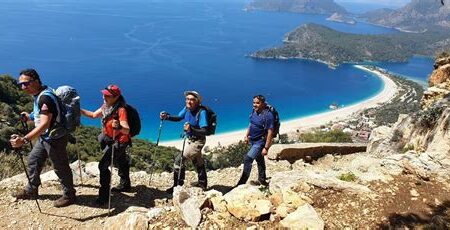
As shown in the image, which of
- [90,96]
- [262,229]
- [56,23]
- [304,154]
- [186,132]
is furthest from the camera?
[56,23]

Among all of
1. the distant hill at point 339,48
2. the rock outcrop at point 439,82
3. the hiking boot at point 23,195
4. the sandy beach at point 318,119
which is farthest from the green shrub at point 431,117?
the distant hill at point 339,48

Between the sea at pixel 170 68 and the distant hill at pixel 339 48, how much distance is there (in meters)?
6.59

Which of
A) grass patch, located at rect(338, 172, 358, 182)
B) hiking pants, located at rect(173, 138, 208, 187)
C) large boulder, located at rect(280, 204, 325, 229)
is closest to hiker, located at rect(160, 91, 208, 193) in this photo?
hiking pants, located at rect(173, 138, 208, 187)

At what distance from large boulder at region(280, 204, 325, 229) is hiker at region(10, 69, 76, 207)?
314 centimetres

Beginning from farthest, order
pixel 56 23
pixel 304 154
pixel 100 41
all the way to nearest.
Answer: pixel 56 23, pixel 100 41, pixel 304 154

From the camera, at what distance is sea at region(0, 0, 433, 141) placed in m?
85.9

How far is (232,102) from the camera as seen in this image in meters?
88.2

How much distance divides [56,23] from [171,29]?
4617 centimetres

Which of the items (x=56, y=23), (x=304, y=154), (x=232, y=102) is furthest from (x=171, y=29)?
(x=304, y=154)

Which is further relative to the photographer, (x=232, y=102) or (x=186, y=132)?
(x=232, y=102)

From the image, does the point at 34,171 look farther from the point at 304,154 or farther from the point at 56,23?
the point at 56,23

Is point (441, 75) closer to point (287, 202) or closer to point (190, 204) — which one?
point (287, 202)

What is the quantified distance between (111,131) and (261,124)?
2.43 meters

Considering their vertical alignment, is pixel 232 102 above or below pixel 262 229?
below
